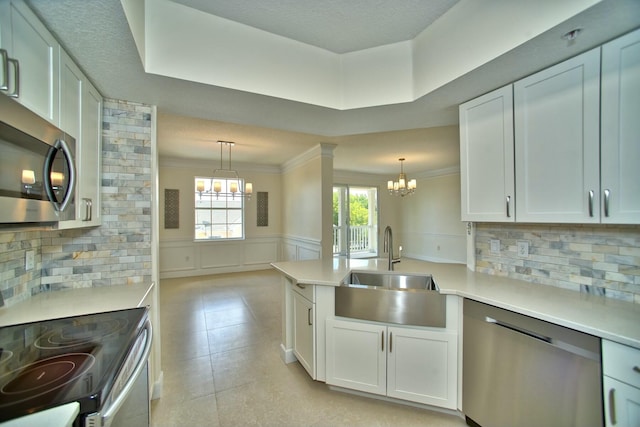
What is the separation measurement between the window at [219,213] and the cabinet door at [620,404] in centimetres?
584

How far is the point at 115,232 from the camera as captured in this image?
1.96m

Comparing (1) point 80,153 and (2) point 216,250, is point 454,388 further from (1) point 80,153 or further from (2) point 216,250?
(2) point 216,250

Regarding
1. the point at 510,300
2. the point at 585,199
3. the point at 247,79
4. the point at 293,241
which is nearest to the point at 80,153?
the point at 247,79

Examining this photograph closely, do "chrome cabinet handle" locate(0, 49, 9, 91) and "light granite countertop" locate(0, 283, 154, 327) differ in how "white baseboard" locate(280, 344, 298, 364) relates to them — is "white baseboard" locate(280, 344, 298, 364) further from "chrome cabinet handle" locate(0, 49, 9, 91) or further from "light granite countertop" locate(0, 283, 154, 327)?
"chrome cabinet handle" locate(0, 49, 9, 91)

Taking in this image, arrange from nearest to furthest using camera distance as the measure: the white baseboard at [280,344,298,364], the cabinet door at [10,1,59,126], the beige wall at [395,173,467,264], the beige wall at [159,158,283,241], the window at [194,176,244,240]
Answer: the cabinet door at [10,1,59,126]
the white baseboard at [280,344,298,364]
the beige wall at [159,158,283,241]
the window at [194,176,244,240]
the beige wall at [395,173,467,264]

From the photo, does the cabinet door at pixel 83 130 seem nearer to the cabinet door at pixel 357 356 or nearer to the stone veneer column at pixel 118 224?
the stone veneer column at pixel 118 224

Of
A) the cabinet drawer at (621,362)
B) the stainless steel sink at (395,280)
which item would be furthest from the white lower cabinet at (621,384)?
the stainless steel sink at (395,280)

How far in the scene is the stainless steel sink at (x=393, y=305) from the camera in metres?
1.76

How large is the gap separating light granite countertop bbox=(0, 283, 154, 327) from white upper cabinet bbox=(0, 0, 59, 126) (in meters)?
0.97

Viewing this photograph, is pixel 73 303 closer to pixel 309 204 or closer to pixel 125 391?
pixel 125 391

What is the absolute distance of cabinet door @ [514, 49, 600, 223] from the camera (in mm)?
1411

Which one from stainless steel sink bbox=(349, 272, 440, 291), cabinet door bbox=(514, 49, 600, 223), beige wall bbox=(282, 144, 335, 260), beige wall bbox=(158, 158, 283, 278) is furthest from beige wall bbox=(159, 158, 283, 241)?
cabinet door bbox=(514, 49, 600, 223)

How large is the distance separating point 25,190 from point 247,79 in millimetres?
1362

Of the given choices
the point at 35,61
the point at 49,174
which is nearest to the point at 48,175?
the point at 49,174
